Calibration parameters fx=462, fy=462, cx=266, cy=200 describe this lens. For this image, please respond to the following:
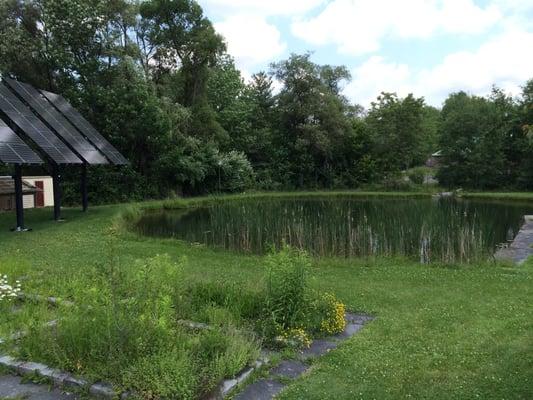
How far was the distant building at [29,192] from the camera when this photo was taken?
669 inches

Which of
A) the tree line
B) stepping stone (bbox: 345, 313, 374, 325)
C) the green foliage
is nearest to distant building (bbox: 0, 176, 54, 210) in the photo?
the tree line

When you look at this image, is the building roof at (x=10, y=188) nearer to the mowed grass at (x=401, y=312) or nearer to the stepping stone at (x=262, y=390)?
the mowed grass at (x=401, y=312)

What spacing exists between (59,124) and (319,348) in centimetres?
1340

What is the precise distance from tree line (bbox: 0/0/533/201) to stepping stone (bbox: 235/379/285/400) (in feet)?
50.8

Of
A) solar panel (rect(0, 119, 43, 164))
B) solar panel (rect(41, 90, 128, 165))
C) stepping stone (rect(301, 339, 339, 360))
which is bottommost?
stepping stone (rect(301, 339, 339, 360))

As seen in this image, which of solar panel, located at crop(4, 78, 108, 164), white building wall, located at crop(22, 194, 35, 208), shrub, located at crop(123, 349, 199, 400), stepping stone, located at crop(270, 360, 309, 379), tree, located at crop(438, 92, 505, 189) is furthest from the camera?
tree, located at crop(438, 92, 505, 189)

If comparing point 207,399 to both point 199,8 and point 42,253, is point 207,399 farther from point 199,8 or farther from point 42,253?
point 199,8

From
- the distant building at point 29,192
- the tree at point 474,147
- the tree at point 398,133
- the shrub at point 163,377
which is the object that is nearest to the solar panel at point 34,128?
the distant building at point 29,192

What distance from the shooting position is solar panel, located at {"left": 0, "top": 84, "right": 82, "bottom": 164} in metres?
12.6

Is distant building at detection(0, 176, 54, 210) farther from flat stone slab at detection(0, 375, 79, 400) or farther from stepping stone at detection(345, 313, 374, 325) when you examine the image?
stepping stone at detection(345, 313, 374, 325)

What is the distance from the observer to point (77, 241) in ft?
35.4

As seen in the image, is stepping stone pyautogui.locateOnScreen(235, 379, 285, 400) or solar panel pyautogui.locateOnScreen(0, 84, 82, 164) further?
solar panel pyautogui.locateOnScreen(0, 84, 82, 164)

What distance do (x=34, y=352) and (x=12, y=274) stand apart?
3.05 m

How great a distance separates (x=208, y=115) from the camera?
2620cm
